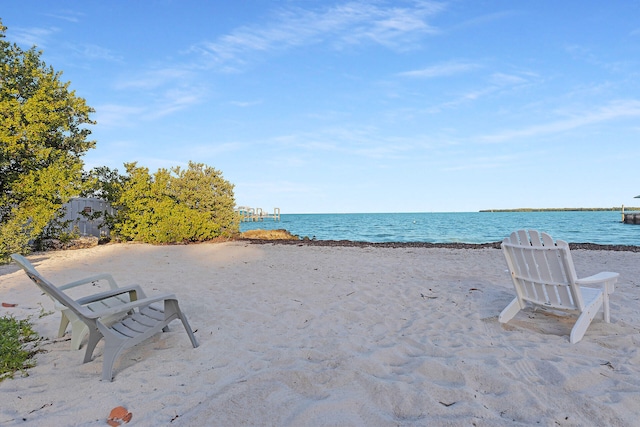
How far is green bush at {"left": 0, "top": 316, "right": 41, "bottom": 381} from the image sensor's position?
10.4 feet

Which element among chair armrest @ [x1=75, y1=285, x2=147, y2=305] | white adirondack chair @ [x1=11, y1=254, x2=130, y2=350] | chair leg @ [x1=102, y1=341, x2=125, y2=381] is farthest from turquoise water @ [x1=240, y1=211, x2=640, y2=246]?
chair leg @ [x1=102, y1=341, x2=125, y2=381]

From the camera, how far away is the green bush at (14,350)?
124 inches

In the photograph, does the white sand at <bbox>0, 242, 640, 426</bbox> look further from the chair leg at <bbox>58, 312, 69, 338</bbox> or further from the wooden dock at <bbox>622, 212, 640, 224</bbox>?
the wooden dock at <bbox>622, 212, 640, 224</bbox>

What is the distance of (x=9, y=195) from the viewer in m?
10.3

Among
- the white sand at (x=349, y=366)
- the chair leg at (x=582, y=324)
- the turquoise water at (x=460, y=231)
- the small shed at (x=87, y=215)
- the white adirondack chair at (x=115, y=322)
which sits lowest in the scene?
the turquoise water at (x=460, y=231)

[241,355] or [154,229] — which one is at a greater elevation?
[154,229]

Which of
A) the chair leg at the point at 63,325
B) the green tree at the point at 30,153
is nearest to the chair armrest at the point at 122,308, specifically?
the chair leg at the point at 63,325

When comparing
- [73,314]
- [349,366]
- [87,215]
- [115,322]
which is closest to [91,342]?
[115,322]

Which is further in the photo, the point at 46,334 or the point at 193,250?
the point at 193,250

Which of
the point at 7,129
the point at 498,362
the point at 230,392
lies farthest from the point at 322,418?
the point at 7,129

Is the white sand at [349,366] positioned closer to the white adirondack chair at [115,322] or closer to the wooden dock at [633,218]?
the white adirondack chair at [115,322]

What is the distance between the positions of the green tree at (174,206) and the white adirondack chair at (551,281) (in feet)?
38.4

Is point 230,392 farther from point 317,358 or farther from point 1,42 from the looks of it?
point 1,42

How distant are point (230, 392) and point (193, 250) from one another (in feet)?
31.7
